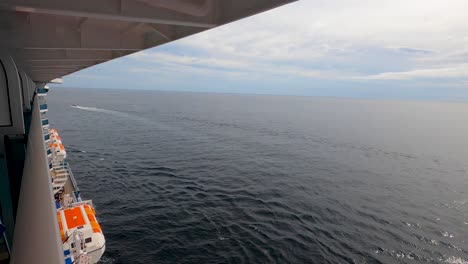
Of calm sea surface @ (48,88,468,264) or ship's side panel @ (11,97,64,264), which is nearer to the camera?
ship's side panel @ (11,97,64,264)

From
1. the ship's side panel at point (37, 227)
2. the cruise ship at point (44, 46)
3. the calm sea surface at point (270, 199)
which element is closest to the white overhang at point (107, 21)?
the cruise ship at point (44, 46)

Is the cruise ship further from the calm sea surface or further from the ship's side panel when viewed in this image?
the calm sea surface

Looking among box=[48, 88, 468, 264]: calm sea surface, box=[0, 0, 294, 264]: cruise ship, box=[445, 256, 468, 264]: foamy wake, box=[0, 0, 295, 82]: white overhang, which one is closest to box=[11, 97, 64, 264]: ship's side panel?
box=[0, 0, 294, 264]: cruise ship

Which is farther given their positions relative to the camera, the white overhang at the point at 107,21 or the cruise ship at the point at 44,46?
the white overhang at the point at 107,21

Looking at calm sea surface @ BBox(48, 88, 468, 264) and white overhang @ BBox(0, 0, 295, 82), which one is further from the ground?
white overhang @ BBox(0, 0, 295, 82)

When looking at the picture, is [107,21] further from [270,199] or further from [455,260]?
[455,260]

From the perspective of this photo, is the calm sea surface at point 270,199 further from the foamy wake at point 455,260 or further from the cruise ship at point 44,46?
the cruise ship at point 44,46

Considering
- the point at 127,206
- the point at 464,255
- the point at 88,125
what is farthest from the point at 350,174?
the point at 88,125

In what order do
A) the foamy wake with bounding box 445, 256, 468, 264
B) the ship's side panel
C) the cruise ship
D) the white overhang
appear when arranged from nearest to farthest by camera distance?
the ship's side panel, the cruise ship, the white overhang, the foamy wake with bounding box 445, 256, 468, 264
